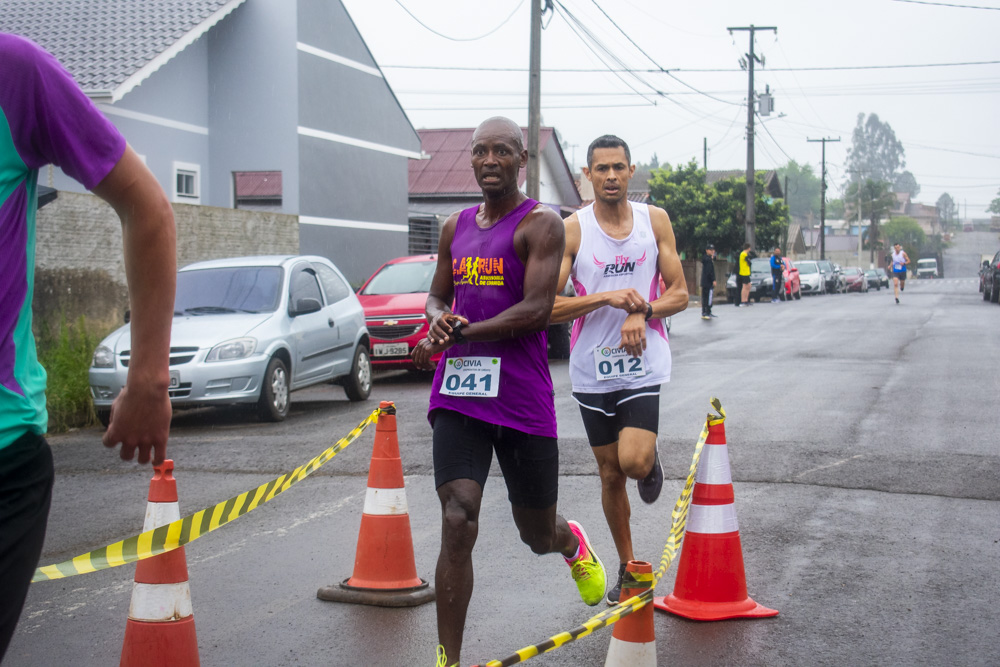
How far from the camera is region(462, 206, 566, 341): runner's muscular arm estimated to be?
3924 millimetres

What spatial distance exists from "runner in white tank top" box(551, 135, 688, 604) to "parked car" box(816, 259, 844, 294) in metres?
48.6

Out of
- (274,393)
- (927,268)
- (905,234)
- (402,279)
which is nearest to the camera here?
(274,393)

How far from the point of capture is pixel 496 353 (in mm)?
4020

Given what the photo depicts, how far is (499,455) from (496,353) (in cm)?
37

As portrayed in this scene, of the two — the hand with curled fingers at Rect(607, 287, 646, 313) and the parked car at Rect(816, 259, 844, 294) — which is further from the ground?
the hand with curled fingers at Rect(607, 287, 646, 313)

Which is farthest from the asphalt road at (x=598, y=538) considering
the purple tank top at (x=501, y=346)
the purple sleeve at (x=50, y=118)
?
the purple sleeve at (x=50, y=118)

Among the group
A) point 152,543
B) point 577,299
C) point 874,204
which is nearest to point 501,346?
point 577,299

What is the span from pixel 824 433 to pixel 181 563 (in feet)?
22.8

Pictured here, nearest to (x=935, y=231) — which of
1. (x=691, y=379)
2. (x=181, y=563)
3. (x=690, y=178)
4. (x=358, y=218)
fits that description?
(x=690, y=178)

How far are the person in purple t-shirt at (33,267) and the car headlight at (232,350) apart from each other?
28.5 ft

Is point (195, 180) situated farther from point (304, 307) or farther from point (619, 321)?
point (619, 321)

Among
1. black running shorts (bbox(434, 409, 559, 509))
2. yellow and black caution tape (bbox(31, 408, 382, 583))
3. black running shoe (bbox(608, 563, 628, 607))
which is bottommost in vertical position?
black running shoe (bbox(608, 563, 628, 607))

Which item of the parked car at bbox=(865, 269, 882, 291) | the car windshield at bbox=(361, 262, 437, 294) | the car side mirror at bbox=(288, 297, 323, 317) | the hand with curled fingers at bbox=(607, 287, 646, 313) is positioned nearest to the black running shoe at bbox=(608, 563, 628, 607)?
the hand with curled fingers at bbox=(607, 287, 646, 313)

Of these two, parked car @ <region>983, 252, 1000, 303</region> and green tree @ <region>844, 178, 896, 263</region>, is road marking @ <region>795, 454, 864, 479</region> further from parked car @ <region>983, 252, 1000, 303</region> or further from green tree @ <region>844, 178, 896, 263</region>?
green tree @ <region>844, 178, 896, 263</region>
